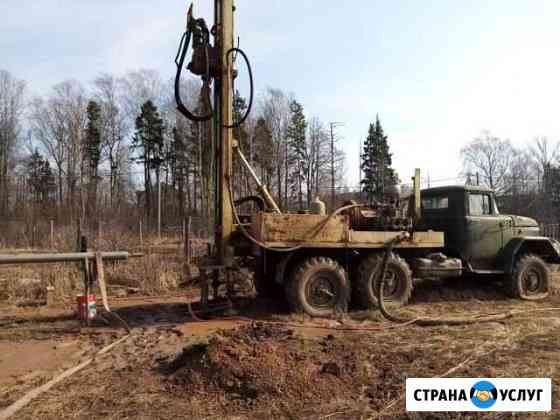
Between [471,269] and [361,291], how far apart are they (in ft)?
9.06

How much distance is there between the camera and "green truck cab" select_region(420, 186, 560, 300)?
384 inches

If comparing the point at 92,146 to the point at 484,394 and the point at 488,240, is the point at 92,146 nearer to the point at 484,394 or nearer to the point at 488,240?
the point at 488,240

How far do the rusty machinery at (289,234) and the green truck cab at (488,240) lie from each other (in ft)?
3.28

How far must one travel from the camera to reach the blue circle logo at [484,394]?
419 centimetres

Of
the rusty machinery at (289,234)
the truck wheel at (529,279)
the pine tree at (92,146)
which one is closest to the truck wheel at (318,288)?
the rusty machinery at (289,234)

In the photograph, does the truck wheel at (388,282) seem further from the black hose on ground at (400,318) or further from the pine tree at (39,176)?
the pine tree at (39,176)

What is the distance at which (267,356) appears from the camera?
16.5 ft

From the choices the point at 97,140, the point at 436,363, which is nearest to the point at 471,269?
the point at 436,363

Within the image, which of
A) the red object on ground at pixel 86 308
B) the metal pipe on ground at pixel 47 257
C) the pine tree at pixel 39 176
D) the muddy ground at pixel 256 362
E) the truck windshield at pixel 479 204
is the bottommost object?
the muddy ground at pixel 256 362

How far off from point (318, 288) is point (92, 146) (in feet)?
139

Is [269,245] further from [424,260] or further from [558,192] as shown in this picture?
[558,192]

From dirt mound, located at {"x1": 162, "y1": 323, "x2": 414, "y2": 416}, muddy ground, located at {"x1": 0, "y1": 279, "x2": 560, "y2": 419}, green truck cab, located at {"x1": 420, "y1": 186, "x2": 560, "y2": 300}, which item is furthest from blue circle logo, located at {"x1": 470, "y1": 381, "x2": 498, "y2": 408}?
green truck cab, located at {"x1": 420, "y1": 186, "x2": 560, "y2": 300}
